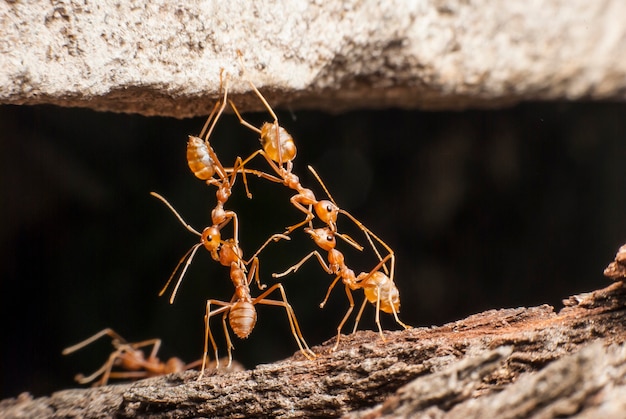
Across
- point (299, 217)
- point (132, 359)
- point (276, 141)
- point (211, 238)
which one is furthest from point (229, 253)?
point (132, 359)

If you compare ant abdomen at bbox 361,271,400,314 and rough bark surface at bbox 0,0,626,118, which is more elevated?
rough bark surface at bbox 0,0,626,118

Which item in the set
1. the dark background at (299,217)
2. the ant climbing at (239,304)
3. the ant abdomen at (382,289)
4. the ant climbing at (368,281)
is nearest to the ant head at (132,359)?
the dark background at (299,217)

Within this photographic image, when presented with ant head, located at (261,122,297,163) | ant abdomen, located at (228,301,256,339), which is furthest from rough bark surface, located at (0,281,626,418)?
ant head, located at (261,122,297,163)

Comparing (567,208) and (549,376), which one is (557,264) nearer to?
(567,208)

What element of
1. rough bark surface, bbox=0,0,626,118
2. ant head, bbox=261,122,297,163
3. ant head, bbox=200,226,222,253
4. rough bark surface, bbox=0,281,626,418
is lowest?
rough bark surface, bbox=0,281,626,418

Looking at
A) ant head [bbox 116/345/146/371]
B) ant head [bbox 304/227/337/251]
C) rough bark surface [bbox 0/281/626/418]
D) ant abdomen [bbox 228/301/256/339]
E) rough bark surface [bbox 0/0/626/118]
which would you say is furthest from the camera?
ant head [bbox 116/345/146/371]

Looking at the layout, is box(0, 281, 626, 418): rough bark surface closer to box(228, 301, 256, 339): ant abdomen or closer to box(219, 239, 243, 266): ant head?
box(228, 301, 256, 339): ant abdomen
